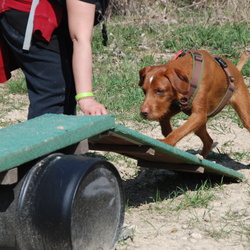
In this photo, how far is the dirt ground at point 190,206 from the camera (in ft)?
10.4

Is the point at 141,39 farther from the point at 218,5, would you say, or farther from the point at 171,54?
the point at 218,5

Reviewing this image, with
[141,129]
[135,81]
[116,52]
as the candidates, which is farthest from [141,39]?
[141,129]

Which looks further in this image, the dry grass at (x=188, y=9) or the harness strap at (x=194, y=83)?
the dry grass at (x=188, y=9)

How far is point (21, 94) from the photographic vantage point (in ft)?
22.7

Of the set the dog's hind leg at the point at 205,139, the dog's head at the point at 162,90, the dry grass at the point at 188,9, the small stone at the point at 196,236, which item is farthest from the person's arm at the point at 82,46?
the dry grass at the point at 188,9

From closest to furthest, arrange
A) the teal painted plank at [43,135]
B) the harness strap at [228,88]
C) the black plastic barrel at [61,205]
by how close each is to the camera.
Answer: the teal painted plank at [43,135]
the black plastic barrel at [61,205]
the harness strap at [228,88]

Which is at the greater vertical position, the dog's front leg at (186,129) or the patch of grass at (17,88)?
the dog's front leg at (186,129)

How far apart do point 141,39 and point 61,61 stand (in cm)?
519

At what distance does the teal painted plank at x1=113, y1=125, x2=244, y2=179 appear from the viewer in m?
2.87

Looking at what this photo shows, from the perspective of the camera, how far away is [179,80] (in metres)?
4.05

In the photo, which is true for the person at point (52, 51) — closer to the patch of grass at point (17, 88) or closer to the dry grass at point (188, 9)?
the patch of grass at point (17, 88)

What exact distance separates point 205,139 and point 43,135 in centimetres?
260

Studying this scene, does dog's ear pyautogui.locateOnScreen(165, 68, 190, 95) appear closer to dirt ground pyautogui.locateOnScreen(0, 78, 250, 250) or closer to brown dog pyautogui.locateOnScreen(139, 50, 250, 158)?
brown dog pyautogui.locateOnScreen(139, 50, 250, 158)

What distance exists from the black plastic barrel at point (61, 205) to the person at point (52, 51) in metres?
0.49
